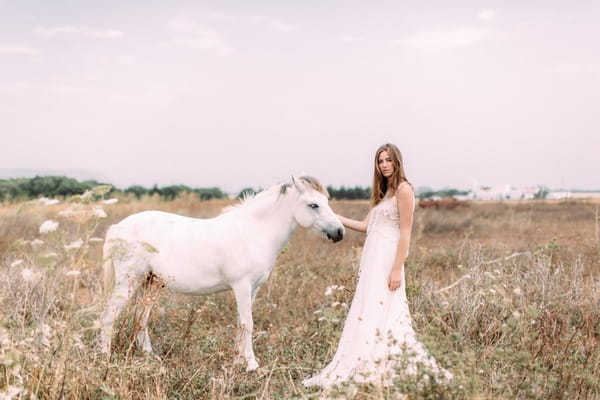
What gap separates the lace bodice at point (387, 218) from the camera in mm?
4695

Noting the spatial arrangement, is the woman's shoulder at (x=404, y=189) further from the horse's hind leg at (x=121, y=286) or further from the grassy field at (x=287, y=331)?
the horse's hind leg at (x=121, y=286)

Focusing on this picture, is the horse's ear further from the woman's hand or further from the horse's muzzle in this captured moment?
the woman's hand

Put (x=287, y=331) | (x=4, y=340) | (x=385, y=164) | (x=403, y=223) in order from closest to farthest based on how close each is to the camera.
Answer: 1. (x=4, y=340)
2. (x=403, y=223)
3. (x=385, y=164)
4. (x=287, y=331)

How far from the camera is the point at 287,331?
5777 millimetres

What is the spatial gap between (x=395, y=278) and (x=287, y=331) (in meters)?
1.72

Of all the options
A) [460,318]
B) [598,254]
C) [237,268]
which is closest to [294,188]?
[237,268]

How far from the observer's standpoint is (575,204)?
25.4 meters

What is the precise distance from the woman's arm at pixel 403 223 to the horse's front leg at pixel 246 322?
53.9 inches

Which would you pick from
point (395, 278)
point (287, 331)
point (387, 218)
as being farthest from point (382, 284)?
point (287, 331)

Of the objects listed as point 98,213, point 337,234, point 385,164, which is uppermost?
point 385,164

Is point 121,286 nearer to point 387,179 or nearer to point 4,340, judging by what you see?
point 4,340

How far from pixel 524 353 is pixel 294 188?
2457 millimetres

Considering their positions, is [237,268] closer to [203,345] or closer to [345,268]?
[203,345]

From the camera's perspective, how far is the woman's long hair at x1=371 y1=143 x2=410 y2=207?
15.1ft
